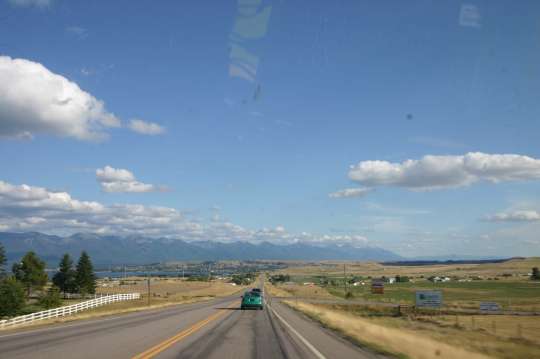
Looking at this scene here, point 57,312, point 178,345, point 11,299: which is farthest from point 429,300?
point 178,345

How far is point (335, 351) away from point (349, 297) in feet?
313

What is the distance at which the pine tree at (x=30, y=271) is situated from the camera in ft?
322

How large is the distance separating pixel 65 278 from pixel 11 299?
44.7m

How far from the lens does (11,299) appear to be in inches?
2576

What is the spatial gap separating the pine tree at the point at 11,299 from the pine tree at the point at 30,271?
32016 millimetres

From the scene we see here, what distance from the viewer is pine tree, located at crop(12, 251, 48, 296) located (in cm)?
9800

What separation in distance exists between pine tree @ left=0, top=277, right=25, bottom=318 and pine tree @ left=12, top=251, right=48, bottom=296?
1260 inches

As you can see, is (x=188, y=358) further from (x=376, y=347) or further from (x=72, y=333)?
(x=72, y=333)

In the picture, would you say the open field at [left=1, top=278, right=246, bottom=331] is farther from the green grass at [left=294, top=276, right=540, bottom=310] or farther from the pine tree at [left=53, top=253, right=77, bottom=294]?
the green grass at [left=294, top=276, right=540, bottom=310]

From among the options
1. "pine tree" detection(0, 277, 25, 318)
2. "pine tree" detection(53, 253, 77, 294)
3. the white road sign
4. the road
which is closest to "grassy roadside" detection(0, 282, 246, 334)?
the road

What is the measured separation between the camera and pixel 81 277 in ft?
350

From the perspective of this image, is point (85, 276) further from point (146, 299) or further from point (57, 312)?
point (57, 312)

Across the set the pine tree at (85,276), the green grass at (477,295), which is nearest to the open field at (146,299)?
the pine tree at (85,276)

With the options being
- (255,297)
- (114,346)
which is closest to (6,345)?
(114,346)
